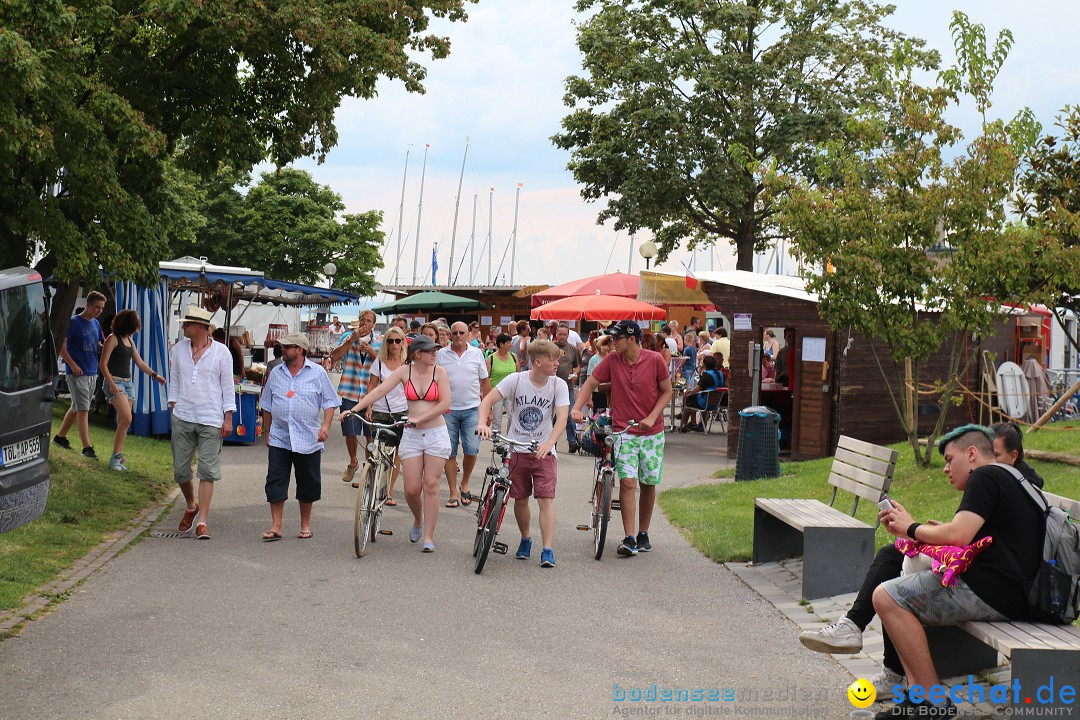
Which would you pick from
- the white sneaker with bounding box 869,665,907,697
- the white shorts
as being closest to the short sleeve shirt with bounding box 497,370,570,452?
the white shorts

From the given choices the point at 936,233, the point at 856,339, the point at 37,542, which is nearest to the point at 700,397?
the point at 856,339

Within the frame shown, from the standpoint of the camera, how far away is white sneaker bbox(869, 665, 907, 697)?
5.64 metres

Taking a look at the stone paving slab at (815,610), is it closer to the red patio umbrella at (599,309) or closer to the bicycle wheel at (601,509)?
the bicycle wheel at (601,509)

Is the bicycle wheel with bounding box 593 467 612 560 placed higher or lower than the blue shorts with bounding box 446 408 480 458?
lower

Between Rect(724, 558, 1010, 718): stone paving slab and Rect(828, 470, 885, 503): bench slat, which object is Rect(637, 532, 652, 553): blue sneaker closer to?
Rect(724, 558, 1010, 718): stone paving slab

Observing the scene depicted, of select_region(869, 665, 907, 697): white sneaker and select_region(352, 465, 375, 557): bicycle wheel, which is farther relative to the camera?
select_region(352, 465, 375, 557): bicycle wheel

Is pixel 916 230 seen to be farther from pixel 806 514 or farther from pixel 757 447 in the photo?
pixel 806 514

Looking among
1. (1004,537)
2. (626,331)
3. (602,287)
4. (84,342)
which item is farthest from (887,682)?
(602,287)

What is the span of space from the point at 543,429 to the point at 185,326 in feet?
10.9

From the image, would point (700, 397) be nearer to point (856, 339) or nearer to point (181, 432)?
point (856, 339)

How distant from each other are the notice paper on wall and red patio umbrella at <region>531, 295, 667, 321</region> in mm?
6168

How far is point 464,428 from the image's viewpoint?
40.9 ft

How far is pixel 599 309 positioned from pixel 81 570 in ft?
53.8

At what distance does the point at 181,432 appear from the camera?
10.1 m
